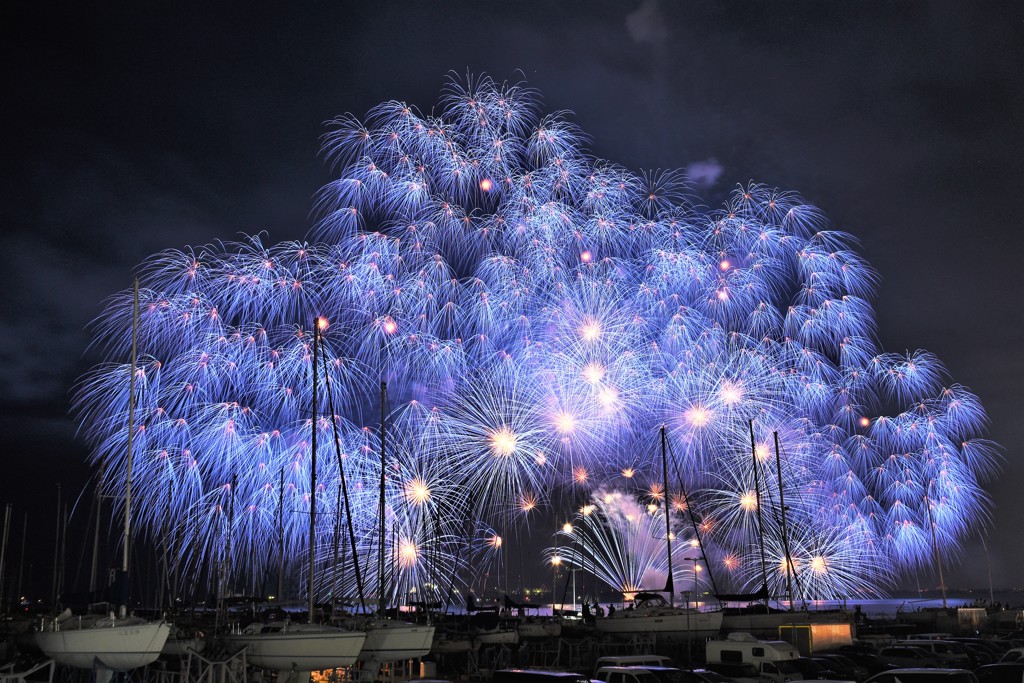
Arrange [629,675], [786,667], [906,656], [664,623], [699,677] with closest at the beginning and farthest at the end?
[629,675] < [699,677] < [786,667] < [906,656] < [664,623]

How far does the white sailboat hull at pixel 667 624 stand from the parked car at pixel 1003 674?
22993mm

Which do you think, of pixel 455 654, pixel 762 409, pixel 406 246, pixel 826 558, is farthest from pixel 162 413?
pixel 826 558

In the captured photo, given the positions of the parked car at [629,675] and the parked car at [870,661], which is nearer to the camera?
the parked car at [629,675]

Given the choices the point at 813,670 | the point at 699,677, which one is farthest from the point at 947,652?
the point at 699,677

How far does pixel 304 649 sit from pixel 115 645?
581cm

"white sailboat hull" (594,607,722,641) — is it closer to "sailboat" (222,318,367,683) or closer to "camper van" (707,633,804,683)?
"camper van" (707,633,804,683)

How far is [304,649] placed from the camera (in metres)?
27.4

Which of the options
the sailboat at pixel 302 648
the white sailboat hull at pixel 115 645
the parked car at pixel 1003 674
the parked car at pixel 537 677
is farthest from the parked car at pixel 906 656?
the white sailboat hull at pixel 115 645

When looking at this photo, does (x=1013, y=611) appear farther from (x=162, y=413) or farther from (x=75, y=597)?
(x=75, y=597)

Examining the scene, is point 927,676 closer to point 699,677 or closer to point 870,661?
point 699,677

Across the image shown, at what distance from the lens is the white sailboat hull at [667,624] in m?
45.2

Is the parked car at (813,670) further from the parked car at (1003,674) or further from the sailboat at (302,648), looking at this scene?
the sailboat at (302,648)

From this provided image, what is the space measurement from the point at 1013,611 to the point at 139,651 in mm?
61211

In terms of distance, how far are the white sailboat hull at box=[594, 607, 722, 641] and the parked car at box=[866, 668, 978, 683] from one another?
2497 cm
